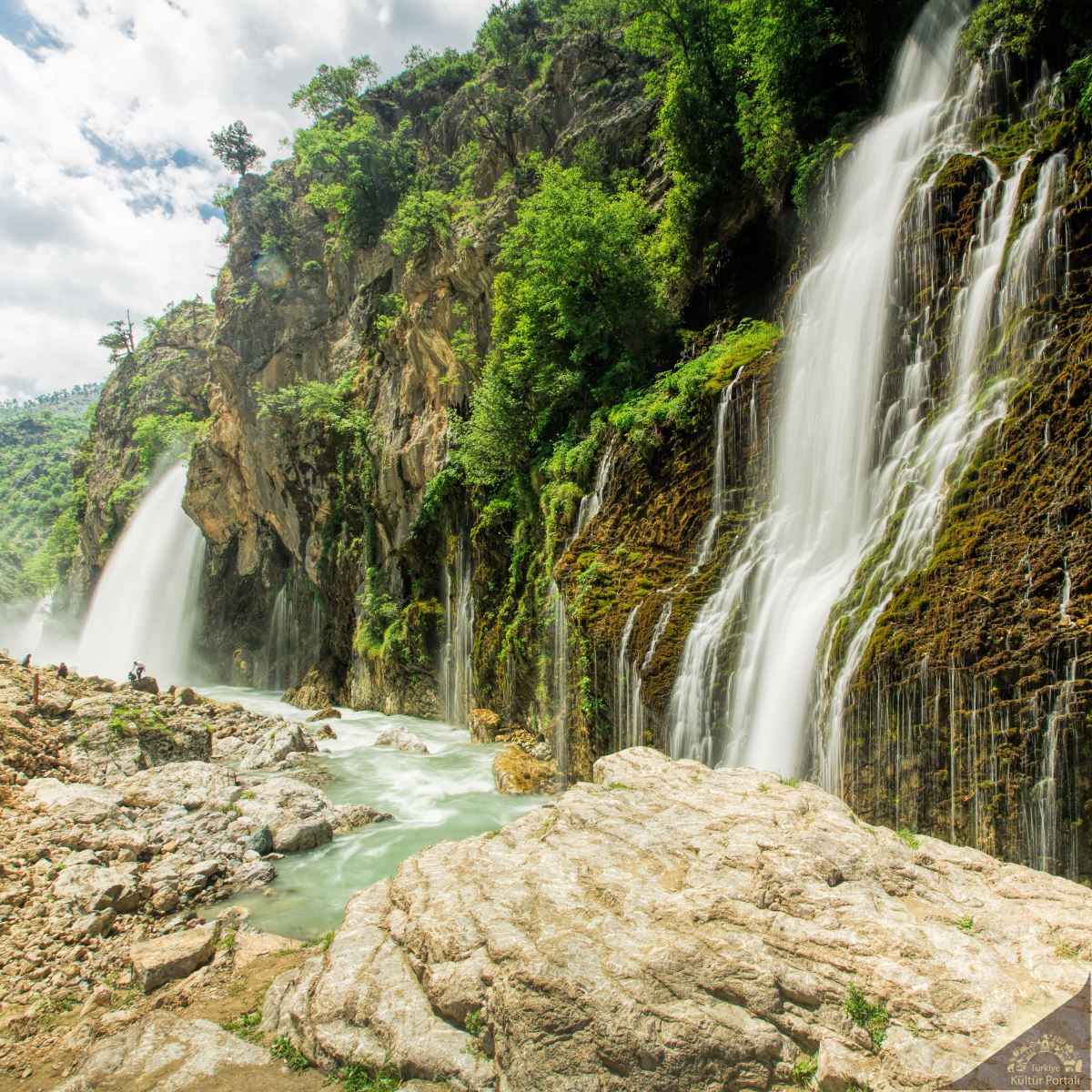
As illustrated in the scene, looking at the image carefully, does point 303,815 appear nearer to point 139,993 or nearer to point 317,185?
point 139,993

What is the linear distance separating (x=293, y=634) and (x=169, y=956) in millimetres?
28581

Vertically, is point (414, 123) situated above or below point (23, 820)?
above

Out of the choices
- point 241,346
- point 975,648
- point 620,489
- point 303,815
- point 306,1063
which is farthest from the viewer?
point 241,346

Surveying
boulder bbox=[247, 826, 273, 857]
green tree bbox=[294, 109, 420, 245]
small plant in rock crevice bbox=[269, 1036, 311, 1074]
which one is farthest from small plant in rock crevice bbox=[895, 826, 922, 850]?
green tree bbox=[294, 109, 420, 245]

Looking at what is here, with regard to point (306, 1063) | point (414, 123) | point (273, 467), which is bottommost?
point (306, 1063)

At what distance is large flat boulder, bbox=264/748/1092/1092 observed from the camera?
3.85m

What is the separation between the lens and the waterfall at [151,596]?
3903 cm

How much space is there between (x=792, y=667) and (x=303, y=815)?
8.36 meters

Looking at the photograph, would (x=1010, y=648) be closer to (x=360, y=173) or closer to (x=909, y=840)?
(x=909, y=840)

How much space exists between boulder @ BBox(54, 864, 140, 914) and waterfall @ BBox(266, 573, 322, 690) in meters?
23.2

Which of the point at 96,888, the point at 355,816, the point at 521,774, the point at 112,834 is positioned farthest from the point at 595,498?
the point at 96,888

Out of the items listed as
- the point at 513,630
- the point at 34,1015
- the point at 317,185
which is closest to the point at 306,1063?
the point at 34,1015

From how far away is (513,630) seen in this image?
687 inches

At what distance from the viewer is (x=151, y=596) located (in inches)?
1596
